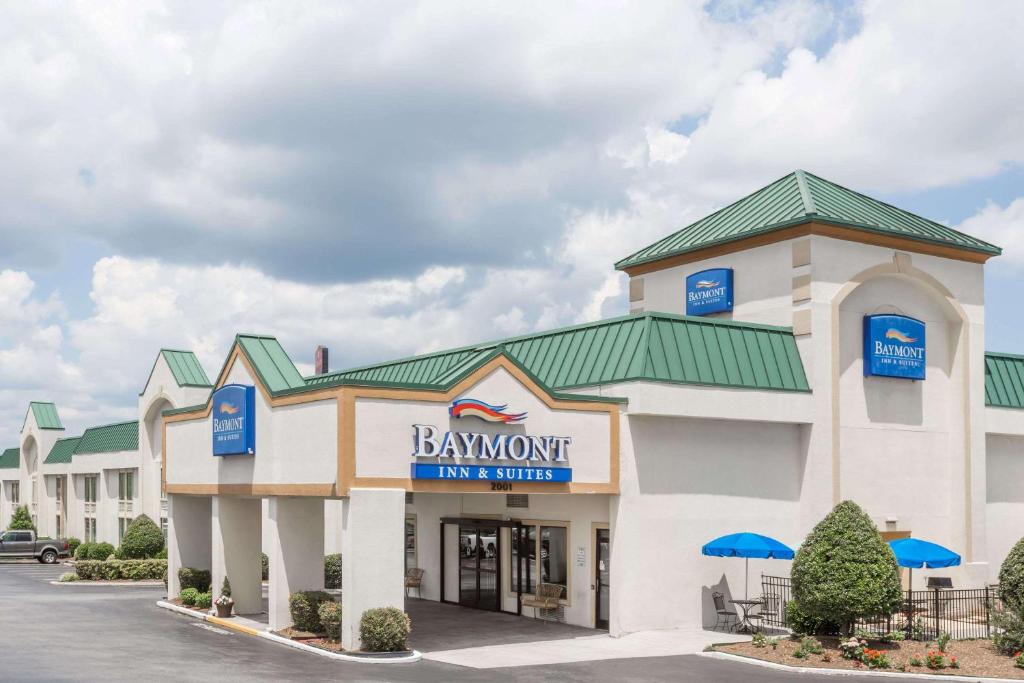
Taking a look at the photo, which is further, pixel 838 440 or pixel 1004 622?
pixel 838 440

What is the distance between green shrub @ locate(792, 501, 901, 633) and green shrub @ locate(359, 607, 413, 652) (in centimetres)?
956

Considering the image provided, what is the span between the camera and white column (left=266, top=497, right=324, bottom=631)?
30766 mm

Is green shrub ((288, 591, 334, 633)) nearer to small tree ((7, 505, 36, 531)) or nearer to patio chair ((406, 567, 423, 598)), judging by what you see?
patio chair ((406, 567, 423, 598))

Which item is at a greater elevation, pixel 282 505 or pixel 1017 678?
pixel 282 505

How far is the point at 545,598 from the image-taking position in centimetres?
3350

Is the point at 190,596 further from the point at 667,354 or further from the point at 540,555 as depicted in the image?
the point at 667,354

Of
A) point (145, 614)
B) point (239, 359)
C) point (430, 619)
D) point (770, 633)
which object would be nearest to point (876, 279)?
point (770, 633)

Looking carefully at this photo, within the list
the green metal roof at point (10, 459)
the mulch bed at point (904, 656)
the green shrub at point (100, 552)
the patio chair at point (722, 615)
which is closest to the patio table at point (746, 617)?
the patio chair at point (722, 615)

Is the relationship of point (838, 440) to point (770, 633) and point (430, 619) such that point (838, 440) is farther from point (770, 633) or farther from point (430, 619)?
point (430, 619)

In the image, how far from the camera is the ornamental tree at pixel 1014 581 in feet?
88.2

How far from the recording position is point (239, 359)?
110ft

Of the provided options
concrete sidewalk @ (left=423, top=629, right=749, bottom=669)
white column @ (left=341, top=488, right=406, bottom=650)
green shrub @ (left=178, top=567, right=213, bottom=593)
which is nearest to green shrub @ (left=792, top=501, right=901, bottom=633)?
concrete sidewalk @ (left=423, top=629, right=749, bottom=669)

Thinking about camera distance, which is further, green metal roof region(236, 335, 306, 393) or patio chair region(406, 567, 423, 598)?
patio chair region(406, 567, 423, 598)

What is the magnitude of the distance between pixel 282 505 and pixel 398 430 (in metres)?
5.10
